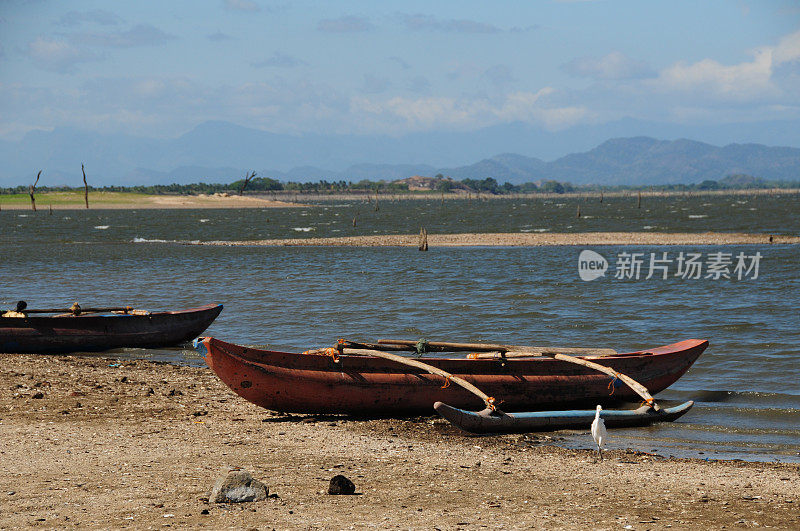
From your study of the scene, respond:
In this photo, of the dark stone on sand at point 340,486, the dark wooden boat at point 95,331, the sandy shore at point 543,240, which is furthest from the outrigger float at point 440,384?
the sandy shore at point 543,240

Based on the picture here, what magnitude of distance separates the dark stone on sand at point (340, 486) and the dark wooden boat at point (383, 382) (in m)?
4.28

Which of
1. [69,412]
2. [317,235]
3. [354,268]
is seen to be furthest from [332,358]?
[317,235]

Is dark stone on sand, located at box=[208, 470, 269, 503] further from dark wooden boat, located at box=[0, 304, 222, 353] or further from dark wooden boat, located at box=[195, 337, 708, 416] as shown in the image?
dark wooden boat, located at box=[0, 304, 222, 353]

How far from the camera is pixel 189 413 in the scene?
46.5ft

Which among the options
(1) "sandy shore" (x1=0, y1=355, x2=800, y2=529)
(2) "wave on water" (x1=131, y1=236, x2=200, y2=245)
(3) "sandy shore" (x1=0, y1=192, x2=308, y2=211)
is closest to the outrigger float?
(1) "sandy shore" (x1=0, y1=355, x2=800, y2=529)

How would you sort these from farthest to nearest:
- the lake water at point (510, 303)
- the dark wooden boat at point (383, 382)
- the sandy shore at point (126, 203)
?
the sandy shore at point (126, 203) → the lake water at point (510, 303) → the dark wooden boat at point (383, 382)

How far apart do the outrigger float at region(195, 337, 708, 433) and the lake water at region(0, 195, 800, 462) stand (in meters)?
1.05

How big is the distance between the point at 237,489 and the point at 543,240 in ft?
194

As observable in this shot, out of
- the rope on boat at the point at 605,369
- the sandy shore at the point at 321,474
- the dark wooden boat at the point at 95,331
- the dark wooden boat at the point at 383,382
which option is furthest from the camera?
the dark wooden boat at the point at 95,331

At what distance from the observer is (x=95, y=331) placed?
69.6ft

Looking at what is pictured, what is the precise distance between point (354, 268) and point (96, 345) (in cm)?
2636

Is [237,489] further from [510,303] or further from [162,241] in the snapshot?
[162,241]

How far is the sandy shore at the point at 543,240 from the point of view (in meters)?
62.5

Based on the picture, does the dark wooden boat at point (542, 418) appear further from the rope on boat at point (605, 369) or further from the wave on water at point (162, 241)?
the wave on water at point (162, 241)
